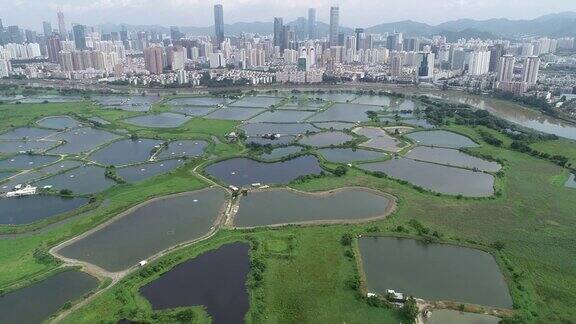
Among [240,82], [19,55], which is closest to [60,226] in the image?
[240,82]

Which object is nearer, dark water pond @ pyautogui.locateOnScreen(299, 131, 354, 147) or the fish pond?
the fish pond

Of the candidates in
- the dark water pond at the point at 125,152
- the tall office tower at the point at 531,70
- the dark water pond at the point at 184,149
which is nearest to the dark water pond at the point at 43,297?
the dark water pond at the point at 125,152

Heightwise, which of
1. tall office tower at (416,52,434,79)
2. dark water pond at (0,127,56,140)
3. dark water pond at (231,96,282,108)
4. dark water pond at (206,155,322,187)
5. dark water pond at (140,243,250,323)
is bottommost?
dark water pond at (140,243,250,323)

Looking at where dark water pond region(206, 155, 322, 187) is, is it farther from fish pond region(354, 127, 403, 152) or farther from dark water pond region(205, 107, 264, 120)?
dark water pond region(205, 107, 264, 120)

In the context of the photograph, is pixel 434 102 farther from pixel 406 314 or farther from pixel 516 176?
pixel 406 314

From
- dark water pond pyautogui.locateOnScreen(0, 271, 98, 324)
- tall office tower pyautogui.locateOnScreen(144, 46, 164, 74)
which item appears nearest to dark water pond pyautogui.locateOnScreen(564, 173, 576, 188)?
dark water pond pyautogui.locateOnScreen(0, 271, 98, 324)

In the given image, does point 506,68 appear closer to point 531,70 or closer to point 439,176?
point 531,70
